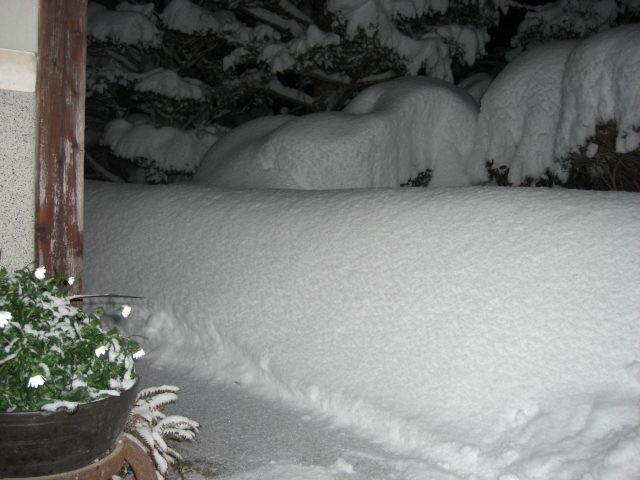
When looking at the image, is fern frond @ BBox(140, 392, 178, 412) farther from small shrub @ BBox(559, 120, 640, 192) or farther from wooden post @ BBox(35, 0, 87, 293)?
small shrub @ BBox(559, 120, 640, 192)

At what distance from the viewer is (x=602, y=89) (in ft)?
13.9

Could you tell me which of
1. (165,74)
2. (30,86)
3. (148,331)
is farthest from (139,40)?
(30,86)

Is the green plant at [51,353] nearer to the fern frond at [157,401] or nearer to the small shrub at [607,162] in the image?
the fern frond at [157,401]

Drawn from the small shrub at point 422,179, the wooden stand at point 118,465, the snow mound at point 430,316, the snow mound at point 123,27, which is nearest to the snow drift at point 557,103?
the small shrub at point 422,179

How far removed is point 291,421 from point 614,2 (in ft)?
25.7

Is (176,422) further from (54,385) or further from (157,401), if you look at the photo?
(54,385)

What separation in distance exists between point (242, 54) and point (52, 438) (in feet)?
22.8

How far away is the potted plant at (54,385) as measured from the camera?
147 cm

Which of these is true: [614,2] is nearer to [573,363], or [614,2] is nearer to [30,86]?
[573,363]

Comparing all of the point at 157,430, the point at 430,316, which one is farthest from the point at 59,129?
the point at 430,316

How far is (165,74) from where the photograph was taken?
8.09m

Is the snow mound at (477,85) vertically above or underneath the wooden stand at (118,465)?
above

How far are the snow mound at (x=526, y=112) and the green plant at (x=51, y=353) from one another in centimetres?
422

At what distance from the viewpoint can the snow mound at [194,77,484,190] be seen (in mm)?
5094
